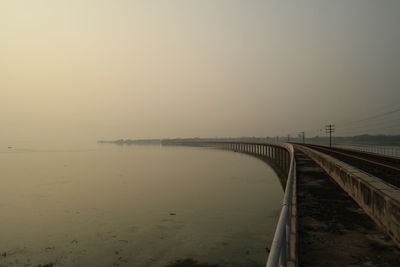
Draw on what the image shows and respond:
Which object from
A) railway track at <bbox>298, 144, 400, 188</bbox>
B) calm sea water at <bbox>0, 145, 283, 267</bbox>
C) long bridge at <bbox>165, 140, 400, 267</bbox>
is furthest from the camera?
railway track at <bbox>298, 144, 400, 188</bbox>

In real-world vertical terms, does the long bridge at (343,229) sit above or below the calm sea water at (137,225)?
above

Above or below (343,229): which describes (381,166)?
above

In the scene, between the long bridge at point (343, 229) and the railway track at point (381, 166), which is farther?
the railway track at point (381, 166)

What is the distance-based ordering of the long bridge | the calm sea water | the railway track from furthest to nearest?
the railway track
the calm sea water
the long bridge

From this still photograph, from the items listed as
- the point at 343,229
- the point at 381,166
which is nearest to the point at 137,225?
the point at 343,229

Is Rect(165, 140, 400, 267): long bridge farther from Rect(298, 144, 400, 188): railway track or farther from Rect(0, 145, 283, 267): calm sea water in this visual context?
Rect(298, 144, 400, 188): railway track

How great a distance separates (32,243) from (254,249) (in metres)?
11.9

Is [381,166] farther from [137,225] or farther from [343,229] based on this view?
[137,225]

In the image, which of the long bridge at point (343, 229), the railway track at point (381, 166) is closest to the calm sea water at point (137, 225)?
the long bridge at point (343, 229)

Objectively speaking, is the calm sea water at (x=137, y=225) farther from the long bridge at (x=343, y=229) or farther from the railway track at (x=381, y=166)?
the railway track at (x=381, y=166)

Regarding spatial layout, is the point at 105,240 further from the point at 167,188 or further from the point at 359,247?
the point at 167,188

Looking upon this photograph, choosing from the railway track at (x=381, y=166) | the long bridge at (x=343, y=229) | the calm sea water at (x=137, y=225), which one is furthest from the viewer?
the railway track at (x=381, y=166)

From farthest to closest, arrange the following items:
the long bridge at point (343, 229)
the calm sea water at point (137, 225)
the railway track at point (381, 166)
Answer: the railway track at point (381, 166) < the calm sea water at point (137, 225) < the long bridge at point (343, 229)

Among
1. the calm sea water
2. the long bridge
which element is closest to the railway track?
the long bridge
